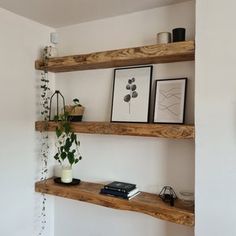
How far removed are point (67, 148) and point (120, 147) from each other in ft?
1.62

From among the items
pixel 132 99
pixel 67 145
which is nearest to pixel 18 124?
pixel 67 145

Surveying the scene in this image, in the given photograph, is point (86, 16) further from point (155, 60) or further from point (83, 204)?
point (83, 204)

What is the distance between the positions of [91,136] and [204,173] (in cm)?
116

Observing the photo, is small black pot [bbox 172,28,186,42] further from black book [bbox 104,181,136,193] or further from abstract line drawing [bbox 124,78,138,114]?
black book [bbox 104,181,136,193]

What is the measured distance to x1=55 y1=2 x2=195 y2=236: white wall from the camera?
78.7 inches

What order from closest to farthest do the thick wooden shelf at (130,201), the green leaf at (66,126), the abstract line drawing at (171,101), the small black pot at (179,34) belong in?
the thick wooden shelf at (130,201)
the small black pot at (179,34)
the abstract line drawing at (171,101)
the green leaf at (66,126)

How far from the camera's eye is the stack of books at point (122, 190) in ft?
6.51

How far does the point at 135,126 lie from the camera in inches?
75.3

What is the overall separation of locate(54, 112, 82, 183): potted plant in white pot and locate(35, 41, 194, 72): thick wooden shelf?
1.54 feet

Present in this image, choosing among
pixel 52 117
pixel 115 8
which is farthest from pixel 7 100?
pixel 115 8

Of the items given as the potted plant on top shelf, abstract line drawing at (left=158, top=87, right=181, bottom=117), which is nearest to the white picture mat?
abstract line drawing at (left=158, top=87, right=181, bottom=117)

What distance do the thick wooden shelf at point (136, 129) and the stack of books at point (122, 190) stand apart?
0.46 m

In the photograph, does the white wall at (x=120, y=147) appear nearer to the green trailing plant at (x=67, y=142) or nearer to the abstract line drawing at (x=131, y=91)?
the green trailing plant at (x=67, y=142)

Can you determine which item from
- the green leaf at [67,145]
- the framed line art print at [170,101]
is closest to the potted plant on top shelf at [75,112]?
the green leaf at [67,145]
